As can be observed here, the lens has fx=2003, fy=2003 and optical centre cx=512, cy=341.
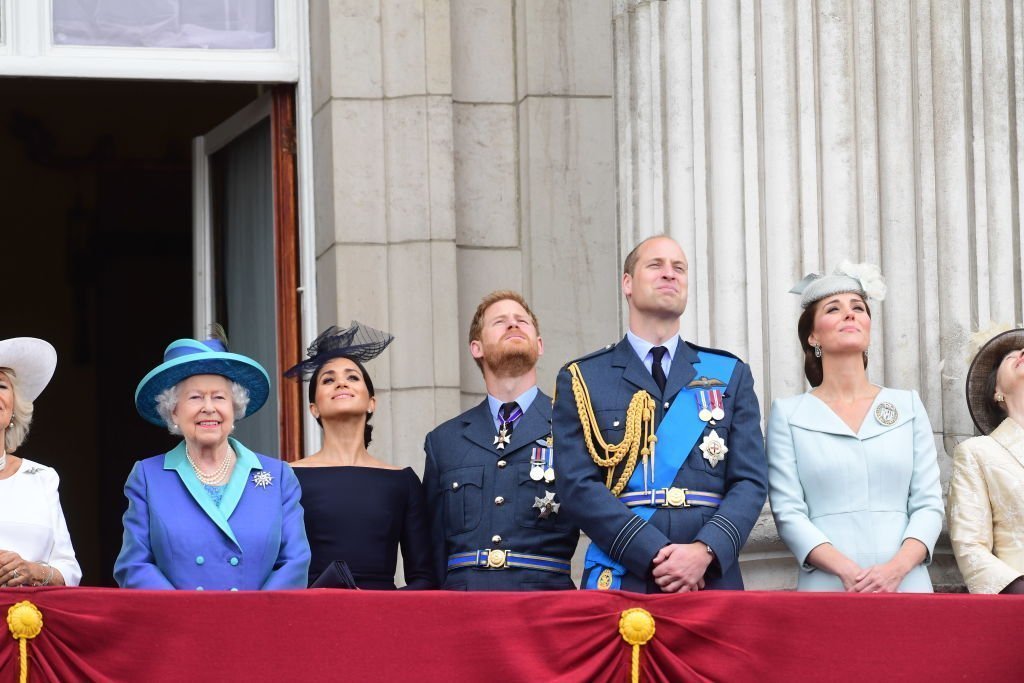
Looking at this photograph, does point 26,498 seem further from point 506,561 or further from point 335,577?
point 506,561

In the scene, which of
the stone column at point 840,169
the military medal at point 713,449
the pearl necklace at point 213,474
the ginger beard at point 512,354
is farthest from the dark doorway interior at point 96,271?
the military medal at point 713,449

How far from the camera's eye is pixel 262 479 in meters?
6.68

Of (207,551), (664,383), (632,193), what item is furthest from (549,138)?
(207,551)

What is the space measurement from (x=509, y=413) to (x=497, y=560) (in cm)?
59

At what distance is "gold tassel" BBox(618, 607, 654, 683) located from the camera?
5914 millimetres

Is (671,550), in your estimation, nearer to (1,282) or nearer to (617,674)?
(617,674)

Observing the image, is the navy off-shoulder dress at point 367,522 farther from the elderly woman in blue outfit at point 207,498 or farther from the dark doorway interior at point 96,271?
the dark doorway interior at point 96,271

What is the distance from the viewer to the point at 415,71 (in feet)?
28.5

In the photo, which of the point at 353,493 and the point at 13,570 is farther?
the point at 353,493

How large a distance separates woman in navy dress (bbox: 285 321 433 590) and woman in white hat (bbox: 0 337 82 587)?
0.87 m

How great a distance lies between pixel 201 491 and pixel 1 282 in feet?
25.5

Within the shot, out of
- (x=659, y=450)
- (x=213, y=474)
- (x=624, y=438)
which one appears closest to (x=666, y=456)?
(x=659, y=450)

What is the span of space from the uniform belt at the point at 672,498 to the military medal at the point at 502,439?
715 mm

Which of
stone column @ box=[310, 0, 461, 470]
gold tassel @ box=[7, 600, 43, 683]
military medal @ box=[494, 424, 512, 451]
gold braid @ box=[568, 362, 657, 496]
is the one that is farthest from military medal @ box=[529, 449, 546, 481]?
gold tassel @ box=[7, 600, 43, 683]
